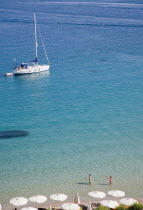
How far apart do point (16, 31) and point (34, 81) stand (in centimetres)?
4631

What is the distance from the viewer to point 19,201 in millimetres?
32000

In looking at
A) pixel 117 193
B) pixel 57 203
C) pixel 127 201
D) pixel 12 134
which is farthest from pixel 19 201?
pixel 12 134

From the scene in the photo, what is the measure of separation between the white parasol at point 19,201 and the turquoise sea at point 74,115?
2718mm

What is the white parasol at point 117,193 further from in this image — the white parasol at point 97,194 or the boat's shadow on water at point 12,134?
the boat's shadow on water at point 12,134

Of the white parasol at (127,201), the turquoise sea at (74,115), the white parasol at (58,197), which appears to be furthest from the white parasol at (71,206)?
the turquoise sea at (74,115)

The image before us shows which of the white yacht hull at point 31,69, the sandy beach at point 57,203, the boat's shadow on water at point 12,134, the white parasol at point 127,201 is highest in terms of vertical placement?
the white yacht hull at point 31,69

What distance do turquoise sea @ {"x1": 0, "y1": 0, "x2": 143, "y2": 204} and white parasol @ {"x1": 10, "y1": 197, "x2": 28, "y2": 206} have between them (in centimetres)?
272

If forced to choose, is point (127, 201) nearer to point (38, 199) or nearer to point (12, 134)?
point (38, 199)

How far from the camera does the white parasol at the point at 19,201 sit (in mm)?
31844

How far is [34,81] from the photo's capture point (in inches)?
2827

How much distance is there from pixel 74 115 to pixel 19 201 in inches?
956

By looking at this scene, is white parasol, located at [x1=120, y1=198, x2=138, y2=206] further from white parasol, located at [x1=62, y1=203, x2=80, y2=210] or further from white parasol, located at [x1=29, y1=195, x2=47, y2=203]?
white parasol, located at [x1=29, y1=195, x2=47, y2=203]

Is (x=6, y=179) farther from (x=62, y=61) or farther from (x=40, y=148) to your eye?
(x=62, y=61)

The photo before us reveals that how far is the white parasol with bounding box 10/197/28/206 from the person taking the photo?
104 feet
